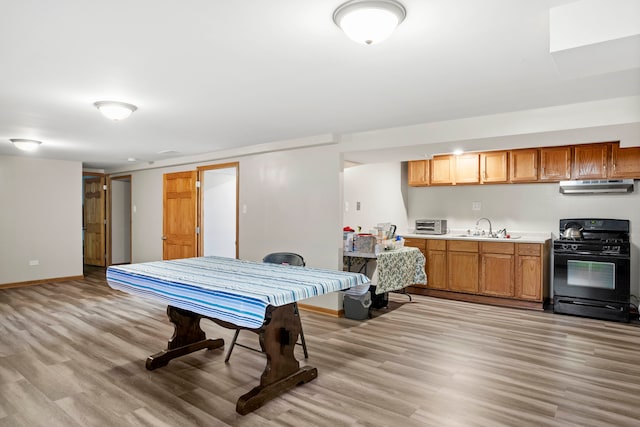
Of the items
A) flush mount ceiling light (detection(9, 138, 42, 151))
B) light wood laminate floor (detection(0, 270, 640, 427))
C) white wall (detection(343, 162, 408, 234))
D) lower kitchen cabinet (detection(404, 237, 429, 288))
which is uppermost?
flush mount ceiling light (detection(9, 138, 42, 151))

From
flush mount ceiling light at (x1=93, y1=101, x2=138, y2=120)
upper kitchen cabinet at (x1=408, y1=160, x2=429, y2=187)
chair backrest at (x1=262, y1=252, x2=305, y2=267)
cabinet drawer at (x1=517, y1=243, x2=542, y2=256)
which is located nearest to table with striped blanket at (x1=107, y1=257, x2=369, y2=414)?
chair backrest at (x1=262, y1=252, x2=305, y2=267)

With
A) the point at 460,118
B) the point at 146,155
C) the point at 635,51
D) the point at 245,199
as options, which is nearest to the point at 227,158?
the point at 245,199

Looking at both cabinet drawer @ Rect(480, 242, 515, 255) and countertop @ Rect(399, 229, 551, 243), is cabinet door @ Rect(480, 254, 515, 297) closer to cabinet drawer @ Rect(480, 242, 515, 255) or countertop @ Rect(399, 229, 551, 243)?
cabinet drawer @ Rect(480, 242, 515, 255)

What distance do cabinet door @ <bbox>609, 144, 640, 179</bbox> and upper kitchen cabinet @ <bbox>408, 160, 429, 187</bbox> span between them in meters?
2.32

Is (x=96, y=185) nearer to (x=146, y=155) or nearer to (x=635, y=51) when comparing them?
(x=146, y=155)

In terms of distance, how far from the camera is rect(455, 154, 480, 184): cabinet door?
568 centimetres

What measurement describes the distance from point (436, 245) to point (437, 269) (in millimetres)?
349

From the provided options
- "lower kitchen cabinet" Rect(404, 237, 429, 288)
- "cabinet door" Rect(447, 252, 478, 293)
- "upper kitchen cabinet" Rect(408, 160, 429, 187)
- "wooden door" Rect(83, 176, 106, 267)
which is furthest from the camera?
"wooden door" Rect(83, 176, 106, 267)

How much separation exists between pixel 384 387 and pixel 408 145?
2.48 meters

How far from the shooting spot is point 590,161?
191 inches

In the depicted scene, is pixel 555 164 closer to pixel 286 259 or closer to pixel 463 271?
pixel 463 271

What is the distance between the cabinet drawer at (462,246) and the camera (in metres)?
5.41

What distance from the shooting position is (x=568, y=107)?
3359 millimetres

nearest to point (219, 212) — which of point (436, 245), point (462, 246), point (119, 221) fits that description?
point (119, 221)
